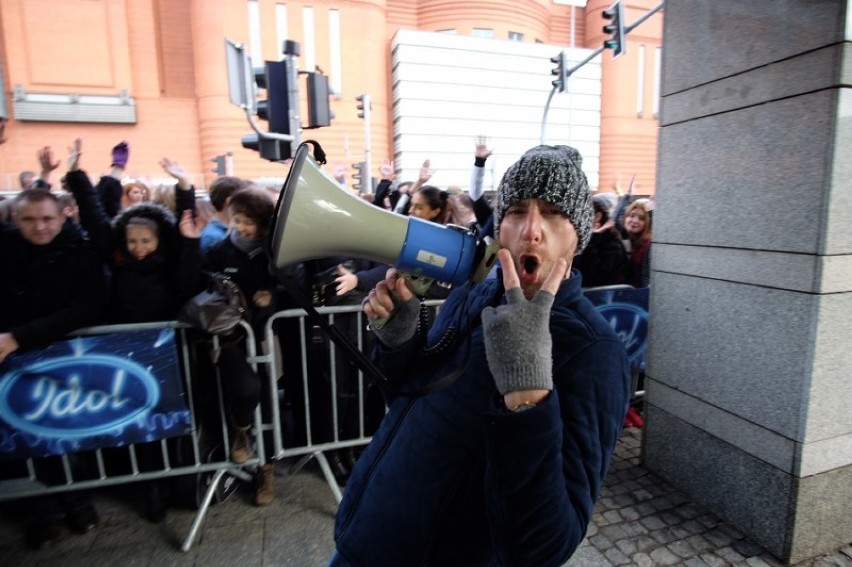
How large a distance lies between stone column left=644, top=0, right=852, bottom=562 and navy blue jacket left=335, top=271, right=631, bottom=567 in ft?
5.51

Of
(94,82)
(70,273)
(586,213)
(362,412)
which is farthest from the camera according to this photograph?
(94,82)

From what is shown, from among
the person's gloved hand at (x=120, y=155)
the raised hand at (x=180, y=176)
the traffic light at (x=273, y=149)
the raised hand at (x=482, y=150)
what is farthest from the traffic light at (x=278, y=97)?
the raised hand at (x=482, y=150)

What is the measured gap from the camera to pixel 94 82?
19.7 m

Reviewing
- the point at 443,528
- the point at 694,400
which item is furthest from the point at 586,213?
the point at 694,400

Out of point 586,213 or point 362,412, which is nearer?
point 586,213

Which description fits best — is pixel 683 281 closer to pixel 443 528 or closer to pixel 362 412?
pixel 362 412

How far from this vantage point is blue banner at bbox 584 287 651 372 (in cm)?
350

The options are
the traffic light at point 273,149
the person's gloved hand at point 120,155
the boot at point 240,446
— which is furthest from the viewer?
the traffic light at point 273,149

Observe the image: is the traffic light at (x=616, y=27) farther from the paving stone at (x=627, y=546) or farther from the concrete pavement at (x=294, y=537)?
the paving stone at (x=627, y=546)

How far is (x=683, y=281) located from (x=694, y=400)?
67 cm

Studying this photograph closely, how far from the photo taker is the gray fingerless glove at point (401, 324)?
1.31m

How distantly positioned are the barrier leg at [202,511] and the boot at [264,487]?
0.21 metres

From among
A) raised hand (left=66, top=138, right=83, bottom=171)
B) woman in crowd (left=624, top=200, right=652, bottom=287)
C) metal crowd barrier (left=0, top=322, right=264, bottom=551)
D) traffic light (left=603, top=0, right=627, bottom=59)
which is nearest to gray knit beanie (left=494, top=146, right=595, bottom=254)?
metal crowd barrier (left=0, top=322, right=264, bottom=551)

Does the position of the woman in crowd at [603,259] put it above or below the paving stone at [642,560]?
above
